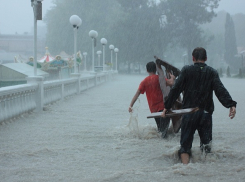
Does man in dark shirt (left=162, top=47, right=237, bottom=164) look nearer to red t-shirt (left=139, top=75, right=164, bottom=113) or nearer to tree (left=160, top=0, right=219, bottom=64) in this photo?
red t-shirt (left=139, top=75, right=164, bottom=113)

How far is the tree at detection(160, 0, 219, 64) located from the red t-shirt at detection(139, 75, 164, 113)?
69.2 meters

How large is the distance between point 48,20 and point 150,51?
73.8ft

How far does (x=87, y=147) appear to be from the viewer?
6.84 metres

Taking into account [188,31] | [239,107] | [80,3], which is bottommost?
[239,107]

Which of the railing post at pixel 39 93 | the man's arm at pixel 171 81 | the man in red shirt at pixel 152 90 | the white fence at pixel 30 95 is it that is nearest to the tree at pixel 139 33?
the white fence at pixel 30 95

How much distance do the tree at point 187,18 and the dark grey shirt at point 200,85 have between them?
233 ft

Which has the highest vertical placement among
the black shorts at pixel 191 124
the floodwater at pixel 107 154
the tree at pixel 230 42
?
the tree at pixel 230 42

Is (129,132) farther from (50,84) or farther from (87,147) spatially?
(50,84)

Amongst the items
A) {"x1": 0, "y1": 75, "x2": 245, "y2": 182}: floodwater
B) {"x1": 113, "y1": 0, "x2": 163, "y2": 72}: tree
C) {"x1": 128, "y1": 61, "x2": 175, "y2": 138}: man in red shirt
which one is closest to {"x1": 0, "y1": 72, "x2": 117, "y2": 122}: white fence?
{"x1": 0, "y1": 75, "x2": 245, "y2": 182}: floodwater

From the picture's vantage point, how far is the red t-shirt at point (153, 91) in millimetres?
7129

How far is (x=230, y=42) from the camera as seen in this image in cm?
9188

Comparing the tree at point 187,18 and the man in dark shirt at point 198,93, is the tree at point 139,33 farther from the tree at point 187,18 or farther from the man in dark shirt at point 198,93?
the man in dark shirt at point 198,93

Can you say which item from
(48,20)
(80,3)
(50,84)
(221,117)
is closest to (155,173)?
(221,117)

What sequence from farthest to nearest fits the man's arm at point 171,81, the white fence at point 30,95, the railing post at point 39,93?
the railing post at point 39,93, the white fence at point 30,95, the man's arm at point 171,81
